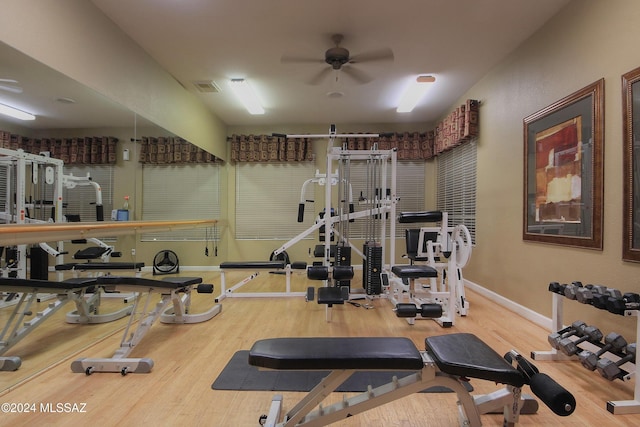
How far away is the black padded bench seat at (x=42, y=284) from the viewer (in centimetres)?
205

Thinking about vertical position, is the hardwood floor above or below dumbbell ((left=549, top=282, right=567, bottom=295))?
below

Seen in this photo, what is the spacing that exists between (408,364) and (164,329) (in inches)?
96.8

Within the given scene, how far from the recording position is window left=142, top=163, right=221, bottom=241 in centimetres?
360

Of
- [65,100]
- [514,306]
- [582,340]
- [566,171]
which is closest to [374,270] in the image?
[514,306]

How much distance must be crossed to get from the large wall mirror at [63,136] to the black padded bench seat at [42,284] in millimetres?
66

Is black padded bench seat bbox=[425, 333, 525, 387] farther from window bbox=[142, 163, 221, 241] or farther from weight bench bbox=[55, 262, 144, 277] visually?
window bbox=[142, 163, 221, 241]

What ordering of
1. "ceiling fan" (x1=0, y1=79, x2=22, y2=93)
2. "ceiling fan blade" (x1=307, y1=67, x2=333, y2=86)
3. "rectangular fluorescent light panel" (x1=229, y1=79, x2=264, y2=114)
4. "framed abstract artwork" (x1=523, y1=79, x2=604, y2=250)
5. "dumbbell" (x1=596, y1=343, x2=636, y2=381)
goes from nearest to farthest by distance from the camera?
"dumbbell" (x1=596, y1=343, x2=636, y2=381), "ceiling fan" (x1=0, y1=79, x2=22, y2=93), "framed abstract artwork" (x1=523, y1=79, x2=604, y2=250), "ceiling fan blade" (x1=307, y1=67, x2=333, y2=86), "rectangular fluorescent light panel" (x1=229, y1=79, x2=264, y2=114)

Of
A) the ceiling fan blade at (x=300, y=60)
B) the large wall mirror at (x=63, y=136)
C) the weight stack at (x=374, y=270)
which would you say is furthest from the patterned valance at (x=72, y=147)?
the weight stack at (x=374, y=270)

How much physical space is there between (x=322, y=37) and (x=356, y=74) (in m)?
0.71

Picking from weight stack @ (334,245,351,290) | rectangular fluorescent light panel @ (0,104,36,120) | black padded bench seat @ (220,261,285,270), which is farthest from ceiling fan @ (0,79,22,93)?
weight stack @ (334,245,351,290)

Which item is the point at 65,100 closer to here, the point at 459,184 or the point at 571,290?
the point at 571,290

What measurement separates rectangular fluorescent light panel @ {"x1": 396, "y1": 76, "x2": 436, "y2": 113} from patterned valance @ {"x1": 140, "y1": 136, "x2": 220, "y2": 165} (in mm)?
3265

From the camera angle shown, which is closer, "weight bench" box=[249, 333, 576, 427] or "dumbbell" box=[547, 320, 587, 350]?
"weight bench" box=[249, 333, 576, 427]

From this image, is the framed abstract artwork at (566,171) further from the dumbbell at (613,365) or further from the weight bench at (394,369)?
the weight bench at (394,369)
